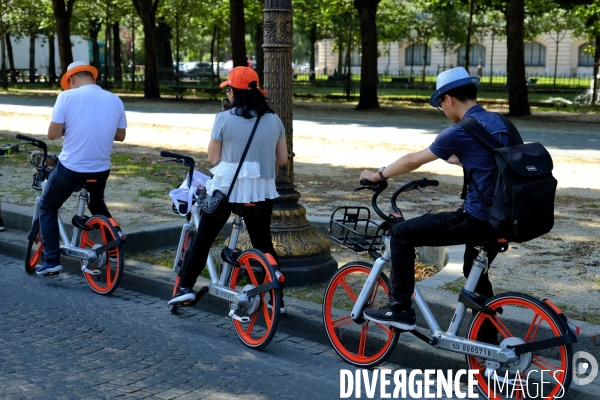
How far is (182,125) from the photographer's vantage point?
73.4 ft

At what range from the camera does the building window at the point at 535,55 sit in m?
73.9

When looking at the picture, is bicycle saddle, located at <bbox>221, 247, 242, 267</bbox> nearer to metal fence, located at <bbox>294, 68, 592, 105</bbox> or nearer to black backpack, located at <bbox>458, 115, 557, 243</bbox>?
black backpack, located at <bbox>458, 115, 557, 243</bbox>

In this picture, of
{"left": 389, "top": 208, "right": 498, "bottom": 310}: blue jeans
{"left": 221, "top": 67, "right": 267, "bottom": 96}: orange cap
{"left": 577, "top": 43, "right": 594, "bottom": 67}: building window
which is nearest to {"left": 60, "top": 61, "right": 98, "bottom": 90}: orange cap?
{"left": 221, "top": 67, "right": 267, "bottom": 96}: orange cap

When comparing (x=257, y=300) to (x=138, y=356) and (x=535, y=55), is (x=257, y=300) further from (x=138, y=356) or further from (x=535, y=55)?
(x=535, y=55)

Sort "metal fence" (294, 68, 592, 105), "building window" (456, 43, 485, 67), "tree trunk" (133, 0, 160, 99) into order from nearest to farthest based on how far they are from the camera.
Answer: "tree trunk" (133, 0, 160, 99) < "metal fence" (294, 68, 592, 105) < "building window" (456, 43, 485, 67)

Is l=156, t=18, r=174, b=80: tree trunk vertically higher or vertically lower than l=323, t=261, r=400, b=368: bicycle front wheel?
higher

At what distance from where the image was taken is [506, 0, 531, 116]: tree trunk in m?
25.3

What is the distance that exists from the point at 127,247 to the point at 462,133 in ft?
14.5

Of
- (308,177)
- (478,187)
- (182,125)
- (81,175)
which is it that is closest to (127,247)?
(81,175)

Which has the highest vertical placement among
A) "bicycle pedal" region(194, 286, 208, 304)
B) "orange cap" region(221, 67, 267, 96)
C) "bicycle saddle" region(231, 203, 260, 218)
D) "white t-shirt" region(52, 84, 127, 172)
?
"orange cap" region(221, 67, 267, 96)

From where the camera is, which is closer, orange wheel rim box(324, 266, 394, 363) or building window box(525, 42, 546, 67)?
orange wheel rim box(324, 266, 394, 363)

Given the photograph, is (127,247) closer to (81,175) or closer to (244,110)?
(81,175)

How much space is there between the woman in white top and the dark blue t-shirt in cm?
157

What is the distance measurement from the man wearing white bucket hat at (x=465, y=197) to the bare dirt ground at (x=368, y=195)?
141 centimetres
